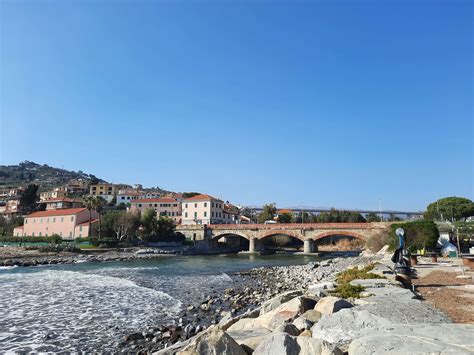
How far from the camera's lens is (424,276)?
59.7ft

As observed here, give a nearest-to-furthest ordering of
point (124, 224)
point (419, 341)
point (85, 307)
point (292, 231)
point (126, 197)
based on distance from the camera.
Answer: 1. point (419, 341)
2. point (85, 307)
3. point (124, 224)
4. point (292, 231)
5. point (126, 197)

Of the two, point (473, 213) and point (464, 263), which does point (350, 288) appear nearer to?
point (464, 263)

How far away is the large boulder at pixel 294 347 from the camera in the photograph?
523cm

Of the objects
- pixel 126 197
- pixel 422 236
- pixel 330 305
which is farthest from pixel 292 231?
pixel 126 197

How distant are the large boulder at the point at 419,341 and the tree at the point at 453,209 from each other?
72.2 meters

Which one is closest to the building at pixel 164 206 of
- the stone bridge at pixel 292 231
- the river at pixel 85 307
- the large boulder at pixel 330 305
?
the stone bridge at pixel 292 231

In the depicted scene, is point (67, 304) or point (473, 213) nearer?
point (67, 304)

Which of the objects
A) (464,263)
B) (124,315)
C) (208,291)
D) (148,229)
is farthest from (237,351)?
(148,229)

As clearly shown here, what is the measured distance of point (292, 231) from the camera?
65.5 m

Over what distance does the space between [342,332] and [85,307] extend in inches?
567

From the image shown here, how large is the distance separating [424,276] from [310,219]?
91778 millimetres

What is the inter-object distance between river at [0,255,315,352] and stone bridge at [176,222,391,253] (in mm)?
35324

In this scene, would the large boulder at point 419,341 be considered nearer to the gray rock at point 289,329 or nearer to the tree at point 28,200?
the gray rock at point 289,329

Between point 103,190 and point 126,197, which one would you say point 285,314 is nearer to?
point 126,197
